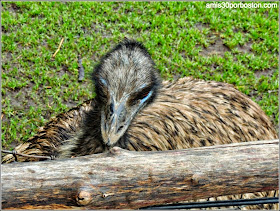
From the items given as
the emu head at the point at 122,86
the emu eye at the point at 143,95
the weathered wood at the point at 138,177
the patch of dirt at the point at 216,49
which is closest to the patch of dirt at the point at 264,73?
the patch of dirt at the point at 216,49

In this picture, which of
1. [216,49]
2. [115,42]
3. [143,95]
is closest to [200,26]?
[216,49]

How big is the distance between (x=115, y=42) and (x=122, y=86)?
247 cm

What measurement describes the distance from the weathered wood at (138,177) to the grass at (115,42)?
2.36 m

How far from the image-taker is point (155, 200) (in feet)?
5.16

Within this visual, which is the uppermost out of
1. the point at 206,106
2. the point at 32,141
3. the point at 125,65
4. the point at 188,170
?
the point at 125,65

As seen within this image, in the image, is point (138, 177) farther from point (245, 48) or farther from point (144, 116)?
point (245, 48)

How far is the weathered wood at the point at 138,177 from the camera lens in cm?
144

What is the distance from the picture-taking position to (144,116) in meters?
2.69

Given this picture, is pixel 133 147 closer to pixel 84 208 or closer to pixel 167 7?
pixel 84 208

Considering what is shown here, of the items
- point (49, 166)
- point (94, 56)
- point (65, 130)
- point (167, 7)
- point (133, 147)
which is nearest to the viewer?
point (49, 166)

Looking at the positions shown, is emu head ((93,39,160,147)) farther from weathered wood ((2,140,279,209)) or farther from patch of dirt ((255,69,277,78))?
patch of dirt ((255,69,277,78))

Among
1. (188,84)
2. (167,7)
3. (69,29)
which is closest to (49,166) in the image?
(188,84)

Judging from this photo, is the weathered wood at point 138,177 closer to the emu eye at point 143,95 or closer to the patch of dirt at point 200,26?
the emu eye at point 143,95

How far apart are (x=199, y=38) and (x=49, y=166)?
3395mm
